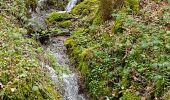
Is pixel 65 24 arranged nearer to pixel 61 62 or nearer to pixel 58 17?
pixel 58 17

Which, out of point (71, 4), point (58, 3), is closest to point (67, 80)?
point (71, 4)

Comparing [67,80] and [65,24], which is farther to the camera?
[65,24]

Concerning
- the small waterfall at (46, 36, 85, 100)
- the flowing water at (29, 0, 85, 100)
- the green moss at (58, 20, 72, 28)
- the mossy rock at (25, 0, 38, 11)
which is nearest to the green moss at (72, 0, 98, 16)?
the green moss at (58, 20, 72, 28)

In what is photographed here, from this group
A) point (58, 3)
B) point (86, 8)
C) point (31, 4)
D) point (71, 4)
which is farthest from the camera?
point (58, 3)

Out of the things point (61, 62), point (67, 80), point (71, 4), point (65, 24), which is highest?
point (71, 4)

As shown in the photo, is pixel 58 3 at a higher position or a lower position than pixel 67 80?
higher

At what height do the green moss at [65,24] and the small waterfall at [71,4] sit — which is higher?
the small waterfall at [71,4]

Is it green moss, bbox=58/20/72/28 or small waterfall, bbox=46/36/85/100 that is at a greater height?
green moss, bbox=58/20/72/28

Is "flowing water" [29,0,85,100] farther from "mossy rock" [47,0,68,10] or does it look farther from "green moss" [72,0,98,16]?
"green moss" [72,0,98,16]

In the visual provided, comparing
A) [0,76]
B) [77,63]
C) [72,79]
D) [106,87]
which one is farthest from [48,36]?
[0,76]

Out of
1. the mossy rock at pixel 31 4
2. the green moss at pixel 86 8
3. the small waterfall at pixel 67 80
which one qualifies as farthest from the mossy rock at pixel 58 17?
the small waterfall at pixel 67 80

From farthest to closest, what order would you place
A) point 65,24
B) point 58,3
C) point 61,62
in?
point 58,3, point 65,24, point 61,62

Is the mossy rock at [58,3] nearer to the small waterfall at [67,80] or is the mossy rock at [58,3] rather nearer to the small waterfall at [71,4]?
the small waterfall at [71,4]

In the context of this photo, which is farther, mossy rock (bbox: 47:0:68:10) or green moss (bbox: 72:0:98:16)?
mossy rock (bbox: 47:0:68:10)
